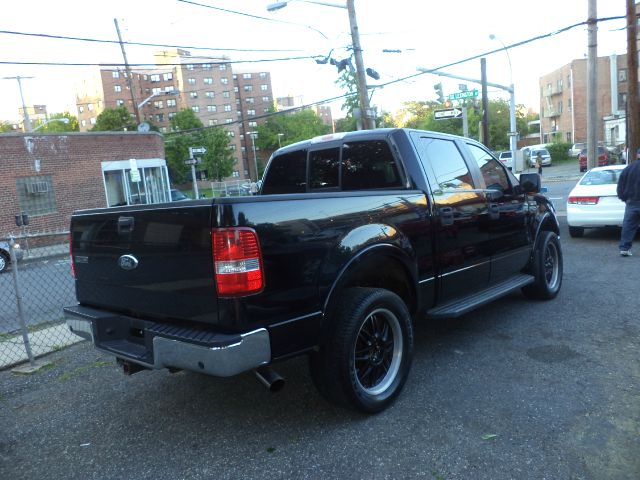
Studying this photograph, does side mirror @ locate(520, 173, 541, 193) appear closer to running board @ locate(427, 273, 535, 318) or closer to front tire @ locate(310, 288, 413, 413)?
running board @ locate(427, 273, 535, 318)

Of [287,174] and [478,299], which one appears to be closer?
[478,299]

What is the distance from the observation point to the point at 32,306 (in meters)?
8.25

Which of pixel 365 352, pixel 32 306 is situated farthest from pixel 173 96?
pixel 365 352

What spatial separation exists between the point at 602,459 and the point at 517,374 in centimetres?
113

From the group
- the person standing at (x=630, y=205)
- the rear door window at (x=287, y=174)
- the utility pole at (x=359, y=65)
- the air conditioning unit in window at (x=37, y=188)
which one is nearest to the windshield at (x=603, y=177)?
the person standing at (x=630, y=205)

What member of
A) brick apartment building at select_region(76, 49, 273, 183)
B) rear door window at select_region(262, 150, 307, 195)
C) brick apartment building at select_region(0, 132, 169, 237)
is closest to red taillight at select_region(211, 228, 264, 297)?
rear door window at select_region(262, 150, 307, 195)

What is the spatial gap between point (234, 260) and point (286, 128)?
325 feet

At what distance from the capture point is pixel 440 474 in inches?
107

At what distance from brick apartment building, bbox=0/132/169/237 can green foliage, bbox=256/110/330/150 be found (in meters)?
74.7

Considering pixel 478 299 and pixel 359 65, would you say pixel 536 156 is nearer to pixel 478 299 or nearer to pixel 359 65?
pixel 359 65

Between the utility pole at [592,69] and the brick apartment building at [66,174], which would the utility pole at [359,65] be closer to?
the utility pole at [592,69]

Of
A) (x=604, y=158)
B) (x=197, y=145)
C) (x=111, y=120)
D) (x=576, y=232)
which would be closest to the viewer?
(x=576, y=232)

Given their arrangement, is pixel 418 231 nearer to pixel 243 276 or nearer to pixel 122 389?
pixel 243 276

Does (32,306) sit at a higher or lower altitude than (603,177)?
lower
